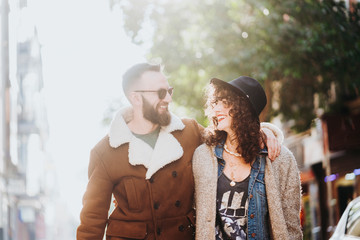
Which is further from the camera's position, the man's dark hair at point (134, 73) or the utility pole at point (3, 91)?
the utility pole at point (3, 91)

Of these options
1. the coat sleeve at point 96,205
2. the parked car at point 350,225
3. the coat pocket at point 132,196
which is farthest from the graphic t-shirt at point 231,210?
the parked car at point 350,225

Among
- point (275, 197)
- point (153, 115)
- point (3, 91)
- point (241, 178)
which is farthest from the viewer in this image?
point (3, 91)

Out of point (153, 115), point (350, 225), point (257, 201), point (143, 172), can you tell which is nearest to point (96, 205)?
point (143, 172)

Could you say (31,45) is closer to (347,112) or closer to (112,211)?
(347,112)

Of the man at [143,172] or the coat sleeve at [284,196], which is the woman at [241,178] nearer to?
the coat sleeve at [284,196]

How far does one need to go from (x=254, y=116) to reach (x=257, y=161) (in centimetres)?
32

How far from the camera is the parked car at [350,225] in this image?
4.94 m

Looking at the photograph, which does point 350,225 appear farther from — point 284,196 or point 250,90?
point 250,90

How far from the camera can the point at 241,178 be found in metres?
4.07

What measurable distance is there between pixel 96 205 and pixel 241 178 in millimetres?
1055

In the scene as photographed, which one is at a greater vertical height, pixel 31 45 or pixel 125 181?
pixel 31 45

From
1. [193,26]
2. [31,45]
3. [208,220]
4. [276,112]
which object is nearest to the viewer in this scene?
[208,220]

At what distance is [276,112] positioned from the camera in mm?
15016

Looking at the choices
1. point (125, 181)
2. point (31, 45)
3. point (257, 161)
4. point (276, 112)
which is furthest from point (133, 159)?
point (31, 45)
